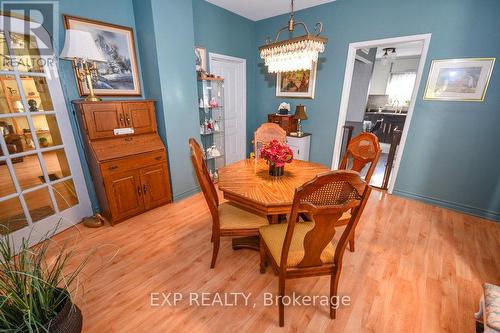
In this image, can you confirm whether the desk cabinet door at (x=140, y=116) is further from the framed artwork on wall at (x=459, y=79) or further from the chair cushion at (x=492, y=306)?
the framed artwork on wall at (x=459, y=79)

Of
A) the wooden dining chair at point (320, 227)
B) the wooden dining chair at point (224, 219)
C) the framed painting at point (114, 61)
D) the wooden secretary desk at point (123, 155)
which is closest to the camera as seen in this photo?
the wooden dining chair at point (320, 227)

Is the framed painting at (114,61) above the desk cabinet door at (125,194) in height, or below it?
above

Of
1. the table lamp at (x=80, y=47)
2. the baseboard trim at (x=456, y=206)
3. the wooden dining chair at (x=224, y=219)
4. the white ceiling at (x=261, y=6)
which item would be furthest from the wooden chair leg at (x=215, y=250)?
the white ceiling at (x=261, y=6)

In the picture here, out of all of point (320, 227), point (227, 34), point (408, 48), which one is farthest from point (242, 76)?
point (408, 48)

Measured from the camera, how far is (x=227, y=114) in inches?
156

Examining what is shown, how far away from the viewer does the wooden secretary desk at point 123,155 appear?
222cm

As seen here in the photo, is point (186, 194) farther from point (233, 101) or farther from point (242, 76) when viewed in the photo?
point (242, 76)

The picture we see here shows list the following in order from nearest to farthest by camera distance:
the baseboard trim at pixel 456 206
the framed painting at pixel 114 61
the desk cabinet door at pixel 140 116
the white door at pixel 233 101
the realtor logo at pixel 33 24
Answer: the realtor logo at pixel 33 24 → the framed painting at pixel 114 61 → the desk cabinet door at pixel 140 116 → the baseboard trim at pixel 456 206 → the white door at pixel 233 101

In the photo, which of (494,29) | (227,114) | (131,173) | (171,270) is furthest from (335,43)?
(171,270)

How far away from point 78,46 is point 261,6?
8.78ft

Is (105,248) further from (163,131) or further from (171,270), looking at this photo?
(163,131)

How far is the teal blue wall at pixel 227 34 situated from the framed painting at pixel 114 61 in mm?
1016

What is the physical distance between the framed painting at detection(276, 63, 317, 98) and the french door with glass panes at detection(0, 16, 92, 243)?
324 centimetres

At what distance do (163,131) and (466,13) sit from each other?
381 cm
